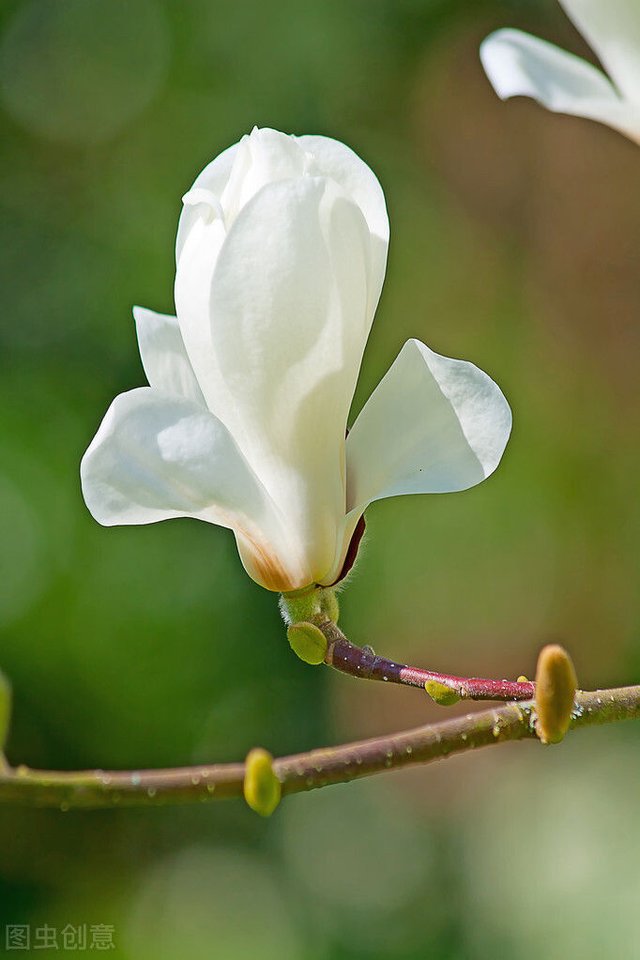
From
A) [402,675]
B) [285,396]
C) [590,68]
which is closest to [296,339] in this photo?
[285,396]

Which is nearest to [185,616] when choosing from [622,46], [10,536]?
[10,536]

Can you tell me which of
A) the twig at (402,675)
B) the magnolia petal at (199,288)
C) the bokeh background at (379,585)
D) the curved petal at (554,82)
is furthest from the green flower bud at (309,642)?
the bokeh background at (379,585)

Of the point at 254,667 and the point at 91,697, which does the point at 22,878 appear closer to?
the point at 91,697

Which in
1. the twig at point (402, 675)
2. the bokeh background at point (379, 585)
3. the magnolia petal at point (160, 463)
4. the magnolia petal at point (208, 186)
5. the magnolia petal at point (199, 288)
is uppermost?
the magnolia petal at point (208, 186)

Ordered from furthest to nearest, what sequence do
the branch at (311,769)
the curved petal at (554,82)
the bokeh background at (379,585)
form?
1. the bokeh background at (379,585)
2. the curved petal at (554,82)
3. the branch at (311,769)

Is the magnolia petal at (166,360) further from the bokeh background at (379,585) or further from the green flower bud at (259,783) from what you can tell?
the bokeh background at (379,585)

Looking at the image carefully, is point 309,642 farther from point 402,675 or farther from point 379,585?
point 379,585

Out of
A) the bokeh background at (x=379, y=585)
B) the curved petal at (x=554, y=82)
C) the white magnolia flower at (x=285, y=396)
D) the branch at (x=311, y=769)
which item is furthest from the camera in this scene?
the bokeh background at (x=379, y=585)
